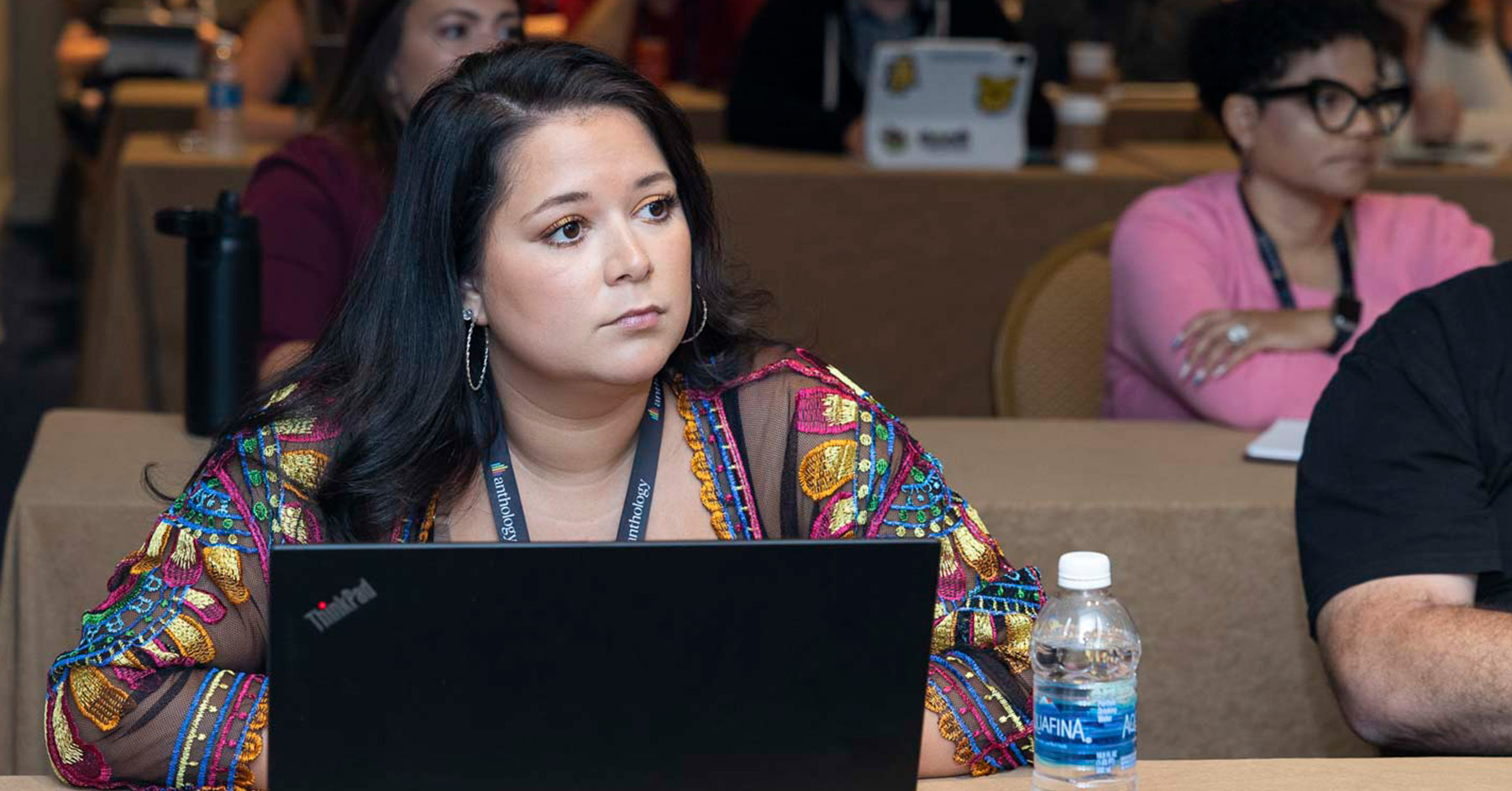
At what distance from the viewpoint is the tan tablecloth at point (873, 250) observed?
12.1 ft

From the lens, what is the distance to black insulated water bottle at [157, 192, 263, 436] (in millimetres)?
2309

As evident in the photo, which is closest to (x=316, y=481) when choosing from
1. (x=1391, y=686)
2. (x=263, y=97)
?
(x=1391, y=686)

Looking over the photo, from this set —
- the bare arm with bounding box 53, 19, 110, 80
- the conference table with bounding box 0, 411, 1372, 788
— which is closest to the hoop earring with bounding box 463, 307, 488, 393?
the conference table with bounding box 0, 411, 1372, 788

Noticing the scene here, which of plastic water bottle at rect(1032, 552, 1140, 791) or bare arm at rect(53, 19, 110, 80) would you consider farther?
bare arm at rect(53, 19, 110, 80)

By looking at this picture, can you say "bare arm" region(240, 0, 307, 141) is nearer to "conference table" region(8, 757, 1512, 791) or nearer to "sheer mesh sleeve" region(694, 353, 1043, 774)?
"sheer mesh sleeve" region(694, 353, 1043, 774)

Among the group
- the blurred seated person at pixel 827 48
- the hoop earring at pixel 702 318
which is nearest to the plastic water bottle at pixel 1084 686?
the hoop earring at pixel 702 318

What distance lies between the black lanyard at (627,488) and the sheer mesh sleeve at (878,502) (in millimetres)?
58

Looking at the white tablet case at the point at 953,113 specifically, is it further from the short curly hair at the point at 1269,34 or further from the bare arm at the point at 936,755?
the bare arm at the point at 936,755

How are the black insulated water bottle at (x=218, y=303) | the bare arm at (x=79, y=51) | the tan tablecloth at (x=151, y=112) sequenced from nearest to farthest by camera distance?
the black insulated water bottle at (x=218, y=303) → the tan tablecloth at (x=151, y=112) → the bare arm at (x=79, y=51)

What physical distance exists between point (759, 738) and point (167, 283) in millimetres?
2843

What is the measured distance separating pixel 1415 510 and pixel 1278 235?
1.14 metres

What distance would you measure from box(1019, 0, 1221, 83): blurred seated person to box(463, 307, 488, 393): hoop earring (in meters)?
4.17

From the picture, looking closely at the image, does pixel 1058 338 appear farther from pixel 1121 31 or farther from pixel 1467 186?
pixel 1121 31

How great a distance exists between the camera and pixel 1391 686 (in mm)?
1658
